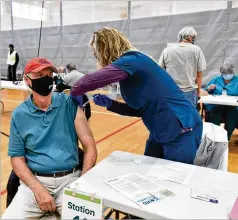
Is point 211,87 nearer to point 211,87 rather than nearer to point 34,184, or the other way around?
point 211,87

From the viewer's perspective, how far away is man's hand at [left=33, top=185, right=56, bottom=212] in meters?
1.25

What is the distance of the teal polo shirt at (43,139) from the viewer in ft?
4.45

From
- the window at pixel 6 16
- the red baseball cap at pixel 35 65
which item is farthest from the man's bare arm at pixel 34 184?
the window at pixel 6 16

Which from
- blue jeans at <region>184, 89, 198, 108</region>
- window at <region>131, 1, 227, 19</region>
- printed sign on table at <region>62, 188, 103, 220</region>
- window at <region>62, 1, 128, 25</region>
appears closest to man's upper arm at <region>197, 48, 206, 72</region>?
blue jeans at <region>184, 89, 198, 108</region>

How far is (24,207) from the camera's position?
4.09 ft

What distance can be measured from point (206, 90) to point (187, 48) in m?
1.04

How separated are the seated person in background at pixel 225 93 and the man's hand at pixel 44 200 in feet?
8.44

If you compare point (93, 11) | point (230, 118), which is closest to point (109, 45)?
point (230, 118)

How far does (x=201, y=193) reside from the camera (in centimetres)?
96

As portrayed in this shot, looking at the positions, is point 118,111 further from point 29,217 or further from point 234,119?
point 234,119

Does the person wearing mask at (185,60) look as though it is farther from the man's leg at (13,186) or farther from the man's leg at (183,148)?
the man's leg at (13,186)

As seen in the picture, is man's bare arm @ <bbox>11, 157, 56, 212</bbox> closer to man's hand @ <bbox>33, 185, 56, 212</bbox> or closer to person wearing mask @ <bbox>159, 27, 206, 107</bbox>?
man's hand @ <bbox>33, 185, 56, 212</bbox>

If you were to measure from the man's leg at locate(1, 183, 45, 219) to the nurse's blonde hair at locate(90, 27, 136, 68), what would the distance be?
735 millimetres

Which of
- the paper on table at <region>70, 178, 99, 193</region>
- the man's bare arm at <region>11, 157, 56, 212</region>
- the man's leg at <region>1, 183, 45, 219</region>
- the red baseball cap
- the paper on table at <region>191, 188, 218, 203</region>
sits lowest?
the man's leg at <region>1, 183, 45, 219</region>
